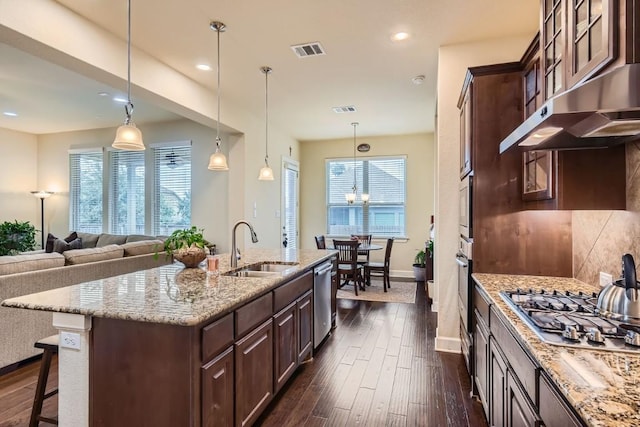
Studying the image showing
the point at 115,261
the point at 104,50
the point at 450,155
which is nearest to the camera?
the point at 104,50

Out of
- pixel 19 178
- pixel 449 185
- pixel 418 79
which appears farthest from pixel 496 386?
pixel 19 178

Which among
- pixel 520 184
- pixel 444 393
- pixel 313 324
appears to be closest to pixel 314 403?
pixel 313 324

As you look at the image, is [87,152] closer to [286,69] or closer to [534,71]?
[286,69]

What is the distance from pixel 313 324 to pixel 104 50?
3047 millimetres

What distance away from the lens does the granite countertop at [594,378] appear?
853 mm

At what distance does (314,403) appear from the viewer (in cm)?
249

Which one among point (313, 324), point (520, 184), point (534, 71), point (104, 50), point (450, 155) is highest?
point (104, 50)

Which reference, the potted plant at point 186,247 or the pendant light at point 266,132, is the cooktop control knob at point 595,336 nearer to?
the potted plant at point 186,247

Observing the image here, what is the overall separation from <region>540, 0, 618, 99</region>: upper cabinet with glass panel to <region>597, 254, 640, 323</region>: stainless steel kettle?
0.83 m

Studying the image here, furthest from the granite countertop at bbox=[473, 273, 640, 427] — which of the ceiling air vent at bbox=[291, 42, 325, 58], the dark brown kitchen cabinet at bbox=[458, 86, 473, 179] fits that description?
the ceiling air vent at bbox=[291, 42, 325, 58]

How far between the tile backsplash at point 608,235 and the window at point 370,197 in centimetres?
506

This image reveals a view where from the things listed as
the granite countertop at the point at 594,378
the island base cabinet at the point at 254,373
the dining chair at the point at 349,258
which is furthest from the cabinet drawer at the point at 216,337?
the dining chair at the point at 349,258

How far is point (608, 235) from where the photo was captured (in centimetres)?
200

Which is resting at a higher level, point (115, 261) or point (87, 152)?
point (87, 152)
